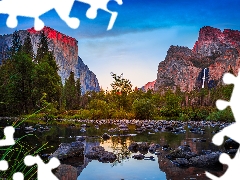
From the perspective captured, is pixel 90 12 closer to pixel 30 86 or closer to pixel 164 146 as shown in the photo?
pixel 164 146

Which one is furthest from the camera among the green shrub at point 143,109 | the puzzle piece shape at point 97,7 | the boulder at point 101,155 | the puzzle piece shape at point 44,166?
the green shrub at point 143,109

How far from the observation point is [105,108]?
28.7 meters

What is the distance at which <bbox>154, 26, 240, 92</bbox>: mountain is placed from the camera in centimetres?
16300

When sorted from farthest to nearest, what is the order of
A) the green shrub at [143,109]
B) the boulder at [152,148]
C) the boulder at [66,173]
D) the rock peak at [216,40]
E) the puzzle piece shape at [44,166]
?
the rock peak at [216,40] → the green shrub at [143,109] → the boulder at [152,148] → the boulder at [66,173] → the puzzle piece shape at [44,166]

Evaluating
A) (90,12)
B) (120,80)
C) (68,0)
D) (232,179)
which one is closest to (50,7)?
(68,0)

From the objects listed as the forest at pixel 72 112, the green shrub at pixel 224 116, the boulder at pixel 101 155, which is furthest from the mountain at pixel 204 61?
the boulder at pixel 101 155

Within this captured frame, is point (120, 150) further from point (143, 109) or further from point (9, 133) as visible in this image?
point (143, 109)

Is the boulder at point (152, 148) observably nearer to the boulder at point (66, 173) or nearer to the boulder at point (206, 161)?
the boulder at point (206, 161)

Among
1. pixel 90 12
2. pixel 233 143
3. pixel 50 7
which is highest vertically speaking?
pixel 50 7

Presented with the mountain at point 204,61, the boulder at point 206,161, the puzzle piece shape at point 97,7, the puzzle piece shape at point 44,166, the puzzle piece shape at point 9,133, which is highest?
the mountain at point 204,61

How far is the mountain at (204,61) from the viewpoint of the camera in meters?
163

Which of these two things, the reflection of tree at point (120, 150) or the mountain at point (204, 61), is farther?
the mountain at point (204, 61)

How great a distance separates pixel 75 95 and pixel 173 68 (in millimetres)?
145064

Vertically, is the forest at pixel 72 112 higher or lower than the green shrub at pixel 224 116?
higher
